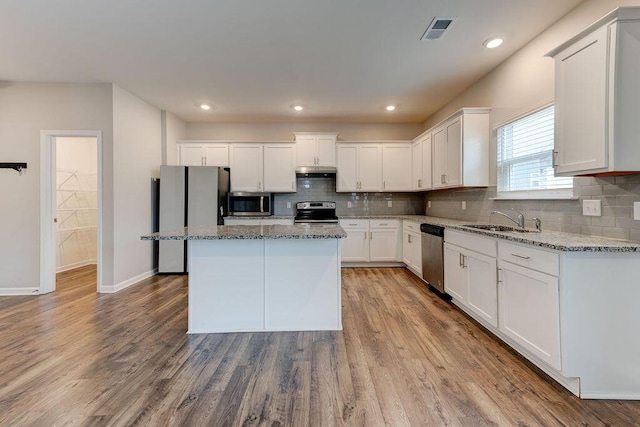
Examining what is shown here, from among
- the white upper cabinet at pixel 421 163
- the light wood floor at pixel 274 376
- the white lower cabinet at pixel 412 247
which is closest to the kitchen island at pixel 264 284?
the light wood floor at pixel 274 376

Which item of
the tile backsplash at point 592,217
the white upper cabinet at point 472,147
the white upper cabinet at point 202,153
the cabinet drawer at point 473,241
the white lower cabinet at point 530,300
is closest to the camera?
the white lower cabinet at point 530,300

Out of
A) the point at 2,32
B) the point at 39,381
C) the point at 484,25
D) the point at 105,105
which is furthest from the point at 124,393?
the point at 484,25

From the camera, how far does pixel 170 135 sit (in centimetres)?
500

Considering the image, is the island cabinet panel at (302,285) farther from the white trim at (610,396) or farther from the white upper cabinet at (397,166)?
the white upper cabinet at (397,166)

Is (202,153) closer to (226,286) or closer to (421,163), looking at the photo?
(226,286)

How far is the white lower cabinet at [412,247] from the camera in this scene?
14.0ft

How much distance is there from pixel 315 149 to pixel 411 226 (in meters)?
2.14

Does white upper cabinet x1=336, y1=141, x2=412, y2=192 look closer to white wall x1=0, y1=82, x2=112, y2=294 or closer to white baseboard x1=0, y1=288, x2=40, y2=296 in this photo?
white wall x1=0, y1=82, x2=112, y2=294

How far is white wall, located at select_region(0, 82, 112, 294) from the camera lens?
3684 millimetres

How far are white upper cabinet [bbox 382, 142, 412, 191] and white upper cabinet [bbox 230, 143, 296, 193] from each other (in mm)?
1701

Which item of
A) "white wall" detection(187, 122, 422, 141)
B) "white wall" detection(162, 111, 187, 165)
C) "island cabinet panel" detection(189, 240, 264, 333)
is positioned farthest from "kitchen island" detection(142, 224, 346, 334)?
"white wall" detection(187, 122, 422, 141)

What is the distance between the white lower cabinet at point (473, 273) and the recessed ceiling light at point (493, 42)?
1892 millimetres

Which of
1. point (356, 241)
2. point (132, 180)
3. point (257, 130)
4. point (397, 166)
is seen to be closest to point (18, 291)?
point (132, 180)

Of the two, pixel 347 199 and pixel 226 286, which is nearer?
pixel 226 286
